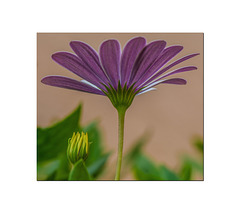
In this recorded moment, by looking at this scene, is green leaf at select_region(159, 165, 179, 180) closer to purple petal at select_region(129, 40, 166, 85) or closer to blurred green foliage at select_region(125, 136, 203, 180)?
blurred green foliage at select_region(125, 136, 203, 180)

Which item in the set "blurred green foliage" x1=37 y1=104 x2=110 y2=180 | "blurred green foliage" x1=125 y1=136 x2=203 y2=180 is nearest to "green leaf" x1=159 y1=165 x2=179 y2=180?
"blurred green foliage" x1=125 y1=136 x2=203 y2=180

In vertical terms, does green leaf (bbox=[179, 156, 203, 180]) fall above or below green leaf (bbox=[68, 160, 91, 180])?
below

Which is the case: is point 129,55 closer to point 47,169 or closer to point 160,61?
point 160,61

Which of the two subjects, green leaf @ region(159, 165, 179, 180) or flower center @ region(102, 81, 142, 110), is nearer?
flower center @ region(102, 81, 142, 110)

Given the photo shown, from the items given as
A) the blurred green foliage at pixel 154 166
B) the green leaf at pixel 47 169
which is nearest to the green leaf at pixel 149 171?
the blurred green foliage at pixel 154 166

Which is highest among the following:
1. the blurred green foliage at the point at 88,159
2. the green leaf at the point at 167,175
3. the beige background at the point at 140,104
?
the beige background at the point at 140,104

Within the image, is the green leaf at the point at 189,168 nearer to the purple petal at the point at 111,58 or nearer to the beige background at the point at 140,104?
the beige background at the point at 140,104

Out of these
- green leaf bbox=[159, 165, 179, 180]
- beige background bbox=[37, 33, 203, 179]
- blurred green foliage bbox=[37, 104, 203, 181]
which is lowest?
green leaf bbox=[159, 165, 179, 180]
